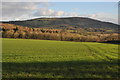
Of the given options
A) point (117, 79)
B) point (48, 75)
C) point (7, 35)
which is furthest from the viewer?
point (7, 35)

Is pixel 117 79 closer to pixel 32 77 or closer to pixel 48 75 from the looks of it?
pixel 48 75

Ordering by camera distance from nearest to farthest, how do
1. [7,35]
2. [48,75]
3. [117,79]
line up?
[117,79] → [48,75] → [7,35]

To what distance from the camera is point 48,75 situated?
517 inches

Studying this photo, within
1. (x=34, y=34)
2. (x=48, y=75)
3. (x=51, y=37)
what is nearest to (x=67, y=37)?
(x=51, y=37)

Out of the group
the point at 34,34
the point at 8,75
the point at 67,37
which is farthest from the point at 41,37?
the point at 8,75

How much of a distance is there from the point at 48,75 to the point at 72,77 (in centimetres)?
181

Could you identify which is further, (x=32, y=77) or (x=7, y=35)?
(x=7, y=35)

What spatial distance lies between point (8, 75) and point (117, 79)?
782 cm

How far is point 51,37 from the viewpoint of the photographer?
5049 inches

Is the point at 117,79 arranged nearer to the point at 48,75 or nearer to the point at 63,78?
the point at 63,78

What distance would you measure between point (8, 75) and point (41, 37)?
115 meters

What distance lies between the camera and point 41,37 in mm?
127750

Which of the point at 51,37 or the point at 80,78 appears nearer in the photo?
the point at 80,78

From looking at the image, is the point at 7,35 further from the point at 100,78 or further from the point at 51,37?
the point at 100,78
